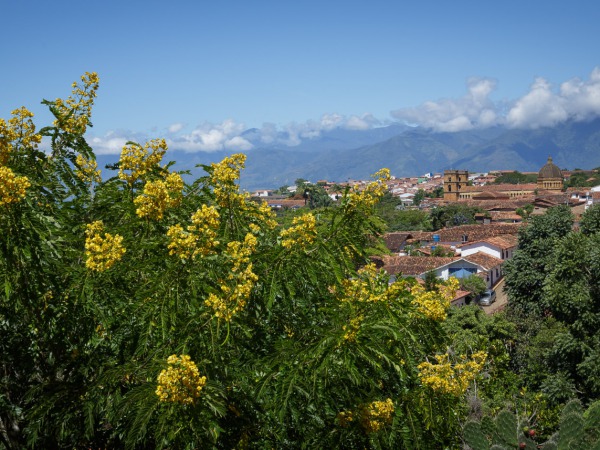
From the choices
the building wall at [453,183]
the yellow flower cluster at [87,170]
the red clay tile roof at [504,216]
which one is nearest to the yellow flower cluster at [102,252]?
the yellow flower cluster at [87,170]

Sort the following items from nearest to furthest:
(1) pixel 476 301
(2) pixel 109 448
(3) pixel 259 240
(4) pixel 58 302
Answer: (4) pixel 58 302, (2) pixel 109 448, (3) pixel 259 240, (1) pixel 476 301

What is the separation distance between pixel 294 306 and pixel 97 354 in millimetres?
1661

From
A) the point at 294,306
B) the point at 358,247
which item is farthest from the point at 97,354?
the point at 358,247

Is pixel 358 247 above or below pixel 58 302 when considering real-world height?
above

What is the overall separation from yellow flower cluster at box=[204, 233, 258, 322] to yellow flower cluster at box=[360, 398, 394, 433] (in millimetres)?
1279

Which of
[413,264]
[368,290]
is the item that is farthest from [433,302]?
[413,264]

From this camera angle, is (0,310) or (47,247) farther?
(0,310)

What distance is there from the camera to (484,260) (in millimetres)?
48219

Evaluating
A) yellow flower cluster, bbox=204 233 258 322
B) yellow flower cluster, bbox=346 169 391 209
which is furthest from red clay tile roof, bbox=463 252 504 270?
yellow flower cluster, bbox=204 233 258 322

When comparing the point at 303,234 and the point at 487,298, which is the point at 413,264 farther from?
the point at 303,234

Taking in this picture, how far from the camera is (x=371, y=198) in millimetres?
4773

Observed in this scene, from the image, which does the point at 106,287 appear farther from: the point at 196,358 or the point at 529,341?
the point at 529,341

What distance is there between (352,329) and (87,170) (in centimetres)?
393

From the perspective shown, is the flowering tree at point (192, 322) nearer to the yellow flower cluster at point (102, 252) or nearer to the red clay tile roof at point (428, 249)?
the yellow flower cluster at point (102, 252)
